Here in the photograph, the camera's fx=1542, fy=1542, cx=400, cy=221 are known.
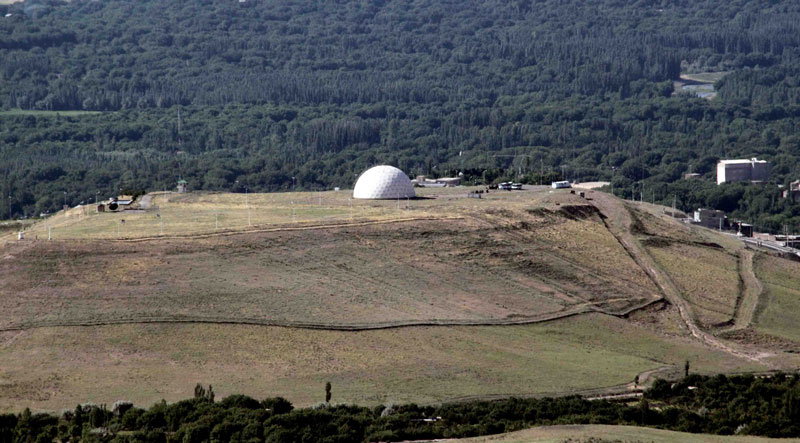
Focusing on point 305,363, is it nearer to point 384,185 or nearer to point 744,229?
point 384,185

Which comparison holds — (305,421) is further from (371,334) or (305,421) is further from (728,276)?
(728,276)

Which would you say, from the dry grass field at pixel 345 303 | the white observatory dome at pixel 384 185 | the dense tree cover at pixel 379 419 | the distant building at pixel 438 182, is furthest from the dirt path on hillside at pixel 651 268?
the dense tree cover at pixel 379 419

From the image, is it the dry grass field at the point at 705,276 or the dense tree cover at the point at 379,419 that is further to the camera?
the dry grass field at the point at 705,276

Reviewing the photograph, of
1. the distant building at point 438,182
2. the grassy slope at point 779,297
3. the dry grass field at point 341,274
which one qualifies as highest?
the distant building at point 438,182

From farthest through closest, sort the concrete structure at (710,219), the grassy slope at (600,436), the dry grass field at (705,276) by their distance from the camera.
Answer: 1. the concrete structure at (710,219)
2. the dry grass field at (705,276)
3. the grassy slope at (600,436)

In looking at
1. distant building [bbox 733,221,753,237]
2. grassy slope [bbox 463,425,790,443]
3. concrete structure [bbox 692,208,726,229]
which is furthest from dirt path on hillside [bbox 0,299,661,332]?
distant building [bbox 733,221,753,237]

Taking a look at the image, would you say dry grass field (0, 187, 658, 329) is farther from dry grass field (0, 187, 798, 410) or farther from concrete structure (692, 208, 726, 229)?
concrete structure (692, 208, 726, 229)

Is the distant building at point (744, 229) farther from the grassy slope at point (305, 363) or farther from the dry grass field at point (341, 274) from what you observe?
the grassy slope at point (305, 363)
